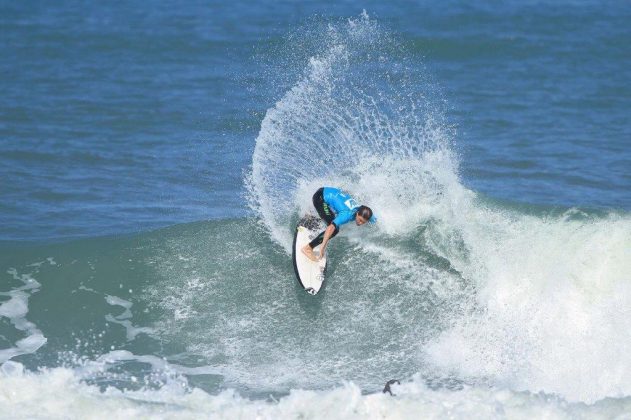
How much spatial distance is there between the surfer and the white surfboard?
0.09 meters

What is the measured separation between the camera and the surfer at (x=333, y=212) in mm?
14289

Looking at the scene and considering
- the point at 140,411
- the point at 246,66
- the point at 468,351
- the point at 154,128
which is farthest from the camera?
the point at 246,66

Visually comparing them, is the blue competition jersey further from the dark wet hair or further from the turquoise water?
the turquoise water

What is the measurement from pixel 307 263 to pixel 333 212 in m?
0.90

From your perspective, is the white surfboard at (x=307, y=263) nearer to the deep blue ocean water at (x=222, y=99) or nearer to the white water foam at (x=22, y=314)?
the deep blue ocean water at (x=222, y=99)

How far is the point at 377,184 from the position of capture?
52.5 ft

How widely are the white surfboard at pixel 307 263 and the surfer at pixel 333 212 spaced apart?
3.7 inches

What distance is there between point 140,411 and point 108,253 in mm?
6131

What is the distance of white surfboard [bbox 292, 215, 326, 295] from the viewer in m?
14.2

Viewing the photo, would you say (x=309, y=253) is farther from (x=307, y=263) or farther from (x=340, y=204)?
(x=340, y=204)

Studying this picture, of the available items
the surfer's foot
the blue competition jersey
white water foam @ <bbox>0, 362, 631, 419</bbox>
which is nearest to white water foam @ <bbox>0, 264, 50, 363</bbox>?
white water foam @ <bbox>0, 362, 631, 419</bbox>

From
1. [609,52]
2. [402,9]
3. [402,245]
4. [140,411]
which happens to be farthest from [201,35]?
[140,411]

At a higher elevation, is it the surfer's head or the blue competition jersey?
the blue competition jersey

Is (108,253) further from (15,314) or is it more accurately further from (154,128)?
(154,128)
